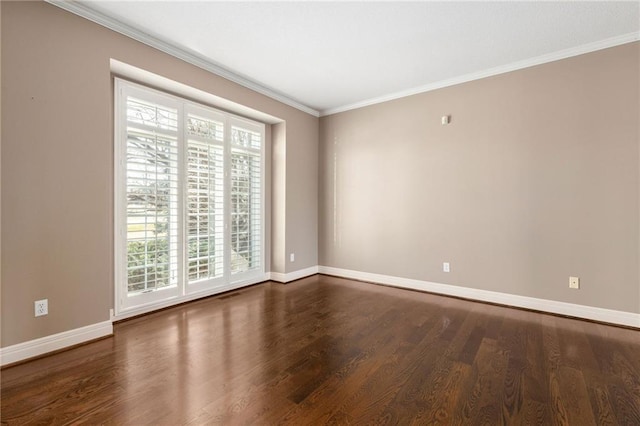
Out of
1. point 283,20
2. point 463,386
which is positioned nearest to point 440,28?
point 283,20

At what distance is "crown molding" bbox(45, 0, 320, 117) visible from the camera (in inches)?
93.2

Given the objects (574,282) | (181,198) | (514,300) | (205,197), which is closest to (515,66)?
(574,282)

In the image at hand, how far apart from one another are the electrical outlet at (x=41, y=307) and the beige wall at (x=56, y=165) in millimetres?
33

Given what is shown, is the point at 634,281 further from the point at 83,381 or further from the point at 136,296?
the point at 136,296

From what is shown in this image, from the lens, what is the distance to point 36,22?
220cm

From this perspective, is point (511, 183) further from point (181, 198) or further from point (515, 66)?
point (181, 198)

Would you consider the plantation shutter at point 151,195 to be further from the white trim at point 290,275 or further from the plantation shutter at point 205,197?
the white trim at point 290,275

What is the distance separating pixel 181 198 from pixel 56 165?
116 centimetres

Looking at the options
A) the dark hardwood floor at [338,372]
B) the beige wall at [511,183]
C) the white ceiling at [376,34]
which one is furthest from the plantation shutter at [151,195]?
the beige wall at [511,183]

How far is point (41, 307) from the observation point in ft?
7.34

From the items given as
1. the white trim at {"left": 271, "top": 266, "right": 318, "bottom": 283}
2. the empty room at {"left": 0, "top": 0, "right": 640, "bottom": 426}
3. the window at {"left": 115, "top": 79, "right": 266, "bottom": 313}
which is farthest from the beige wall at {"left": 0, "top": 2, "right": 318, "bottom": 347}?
the white trim at {"left": 271, "top": 266, "right": 318, "bottom": 283}

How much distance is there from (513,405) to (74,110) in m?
3.77

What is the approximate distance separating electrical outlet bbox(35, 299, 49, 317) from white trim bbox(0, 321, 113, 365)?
0.19m

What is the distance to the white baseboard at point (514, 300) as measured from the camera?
2814mm
